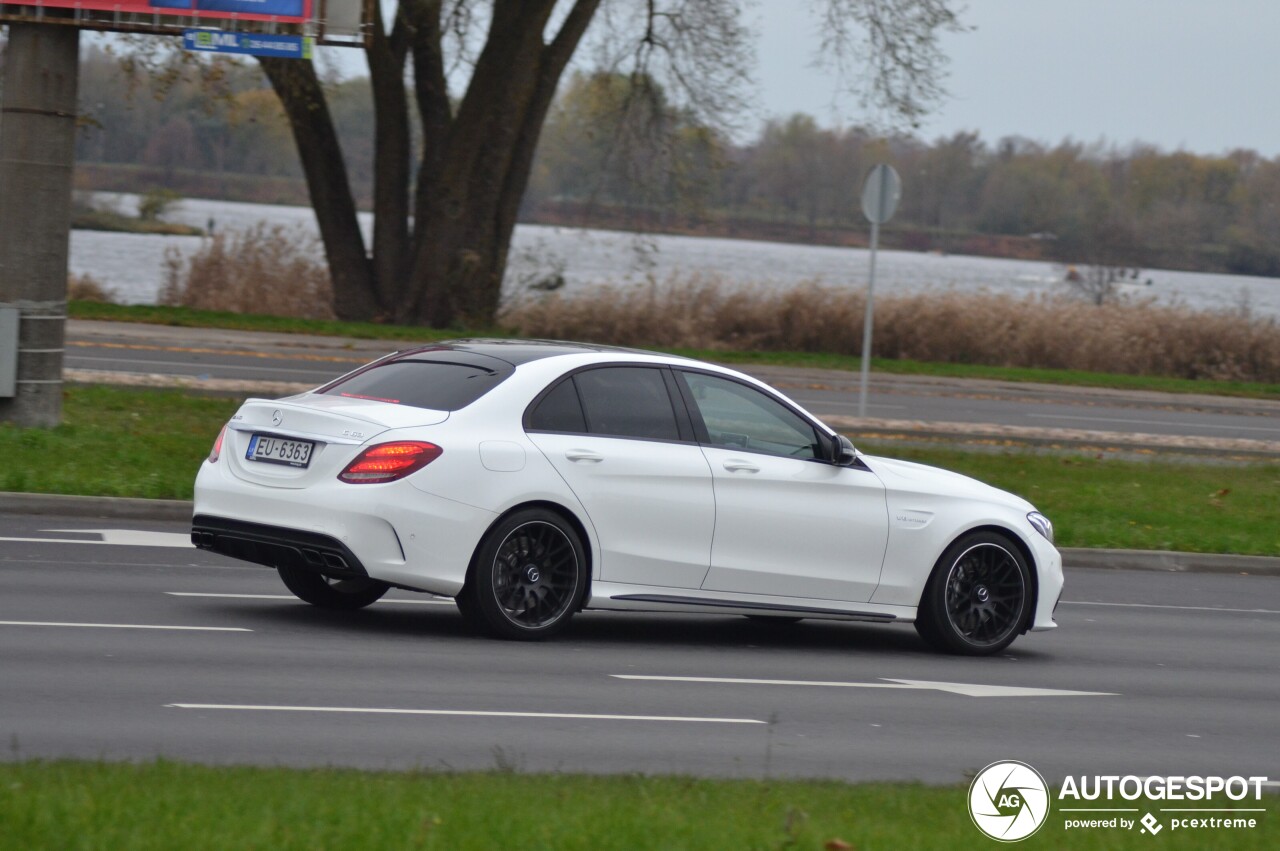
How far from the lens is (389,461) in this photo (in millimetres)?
8422

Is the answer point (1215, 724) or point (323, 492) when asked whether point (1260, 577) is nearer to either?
point (1215, 724)

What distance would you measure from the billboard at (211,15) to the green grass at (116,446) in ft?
11.9

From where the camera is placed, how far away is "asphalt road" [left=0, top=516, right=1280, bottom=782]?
6.69 m

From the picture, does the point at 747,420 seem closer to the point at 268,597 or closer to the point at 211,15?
the point at 268,597

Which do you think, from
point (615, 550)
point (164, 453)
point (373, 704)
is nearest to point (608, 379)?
point (615, 550)

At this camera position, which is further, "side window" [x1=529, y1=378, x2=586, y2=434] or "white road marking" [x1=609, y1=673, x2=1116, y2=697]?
"side window" [x1=529, y1=378, x2=586, y2=434]

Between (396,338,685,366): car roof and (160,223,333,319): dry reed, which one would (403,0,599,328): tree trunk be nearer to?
(160,223,333,319): dry reed

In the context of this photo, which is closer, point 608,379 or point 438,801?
point 438,801

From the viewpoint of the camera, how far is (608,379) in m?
9.34

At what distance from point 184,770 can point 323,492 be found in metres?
2.95

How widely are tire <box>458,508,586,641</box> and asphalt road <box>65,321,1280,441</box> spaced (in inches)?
576

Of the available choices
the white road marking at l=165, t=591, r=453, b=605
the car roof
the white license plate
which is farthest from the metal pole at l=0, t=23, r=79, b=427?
the white license plate

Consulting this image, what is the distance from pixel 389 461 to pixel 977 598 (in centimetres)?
377

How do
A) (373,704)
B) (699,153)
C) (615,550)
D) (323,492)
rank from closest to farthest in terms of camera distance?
1. (373,704)
2. (323,492)
3. (615,550)
4. (699,153)
